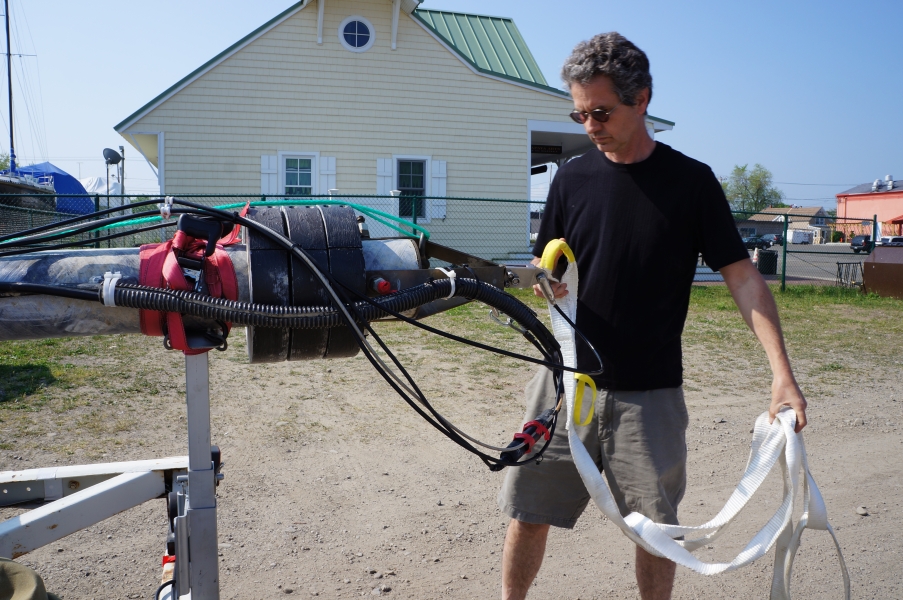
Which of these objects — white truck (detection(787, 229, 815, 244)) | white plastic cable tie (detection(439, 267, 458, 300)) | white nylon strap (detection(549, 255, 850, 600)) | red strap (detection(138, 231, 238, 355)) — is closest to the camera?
red strap (detection(138, 231, 238, 355))

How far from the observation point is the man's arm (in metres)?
2.19

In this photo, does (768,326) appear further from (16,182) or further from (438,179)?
(16,182)

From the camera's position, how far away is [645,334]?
255 cm

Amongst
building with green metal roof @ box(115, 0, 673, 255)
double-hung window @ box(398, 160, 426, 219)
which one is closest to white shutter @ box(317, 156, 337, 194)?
building with green metal roof @ box(115, 0, 673, 255)

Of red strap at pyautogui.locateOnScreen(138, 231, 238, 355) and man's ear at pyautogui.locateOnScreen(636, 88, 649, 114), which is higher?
man's ear at pyautogui.locateOnScreen(636, 88, 649, 114)

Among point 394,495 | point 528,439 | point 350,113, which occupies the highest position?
point 350,113

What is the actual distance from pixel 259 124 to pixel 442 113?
420 cm

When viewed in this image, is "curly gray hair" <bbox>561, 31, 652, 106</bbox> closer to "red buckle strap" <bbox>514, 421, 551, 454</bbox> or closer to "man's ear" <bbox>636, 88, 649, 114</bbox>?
"man's ear" <bbox>636, 88, 649, 114</bbox>

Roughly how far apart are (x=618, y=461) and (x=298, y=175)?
47.7 feet

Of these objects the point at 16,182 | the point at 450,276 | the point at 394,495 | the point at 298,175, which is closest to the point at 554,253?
the point at 450,276

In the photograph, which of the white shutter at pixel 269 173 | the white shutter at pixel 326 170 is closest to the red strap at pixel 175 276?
the white shutter at pixel 269 173

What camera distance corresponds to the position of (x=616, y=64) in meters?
2.42

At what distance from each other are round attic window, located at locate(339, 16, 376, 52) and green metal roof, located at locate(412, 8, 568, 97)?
2.89 m

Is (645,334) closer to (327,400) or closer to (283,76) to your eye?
(327,400)
